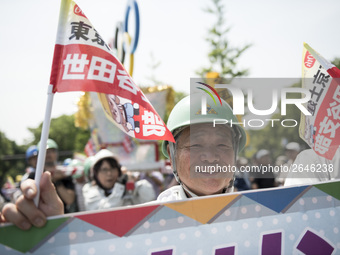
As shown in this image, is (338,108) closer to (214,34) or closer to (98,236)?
(98,236)

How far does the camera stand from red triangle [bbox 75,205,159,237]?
147 centimetres

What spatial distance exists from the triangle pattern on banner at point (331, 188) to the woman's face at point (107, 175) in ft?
11.2

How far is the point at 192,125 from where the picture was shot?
7.50ft

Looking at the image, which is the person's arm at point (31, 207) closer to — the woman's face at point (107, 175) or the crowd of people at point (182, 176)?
the crowd of people at point (182, 176)

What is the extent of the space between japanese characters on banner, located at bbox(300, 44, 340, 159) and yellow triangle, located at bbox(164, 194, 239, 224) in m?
1.15

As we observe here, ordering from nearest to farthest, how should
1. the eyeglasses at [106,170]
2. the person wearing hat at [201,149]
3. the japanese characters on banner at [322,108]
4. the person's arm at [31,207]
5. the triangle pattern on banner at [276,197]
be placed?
the person's arm at [31,207], the triangle pattern on banner at [276,197], the person wearing hat at [201,149], the japanese characters on banner at [322,108], the eyeglasses at [106,170]

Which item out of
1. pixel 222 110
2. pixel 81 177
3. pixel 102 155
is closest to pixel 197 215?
pixel 222 110

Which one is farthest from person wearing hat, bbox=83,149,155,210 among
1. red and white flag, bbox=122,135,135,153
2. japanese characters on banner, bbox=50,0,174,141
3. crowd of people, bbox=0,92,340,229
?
red and white flag, bbox=122,135,135,153

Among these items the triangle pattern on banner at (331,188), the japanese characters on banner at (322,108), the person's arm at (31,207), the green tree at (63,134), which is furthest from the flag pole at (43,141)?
the green tree at (63,134)

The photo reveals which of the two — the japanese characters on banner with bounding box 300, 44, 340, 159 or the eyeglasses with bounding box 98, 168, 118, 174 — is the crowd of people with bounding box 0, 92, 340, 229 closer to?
the eyeglasses with bounding box 98, 168, 118, 174

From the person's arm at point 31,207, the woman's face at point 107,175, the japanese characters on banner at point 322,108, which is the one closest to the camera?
the person's arm at point 31,207

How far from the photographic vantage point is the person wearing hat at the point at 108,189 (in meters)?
4.54

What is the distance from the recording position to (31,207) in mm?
1357

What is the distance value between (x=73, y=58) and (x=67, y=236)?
84 centimetres
